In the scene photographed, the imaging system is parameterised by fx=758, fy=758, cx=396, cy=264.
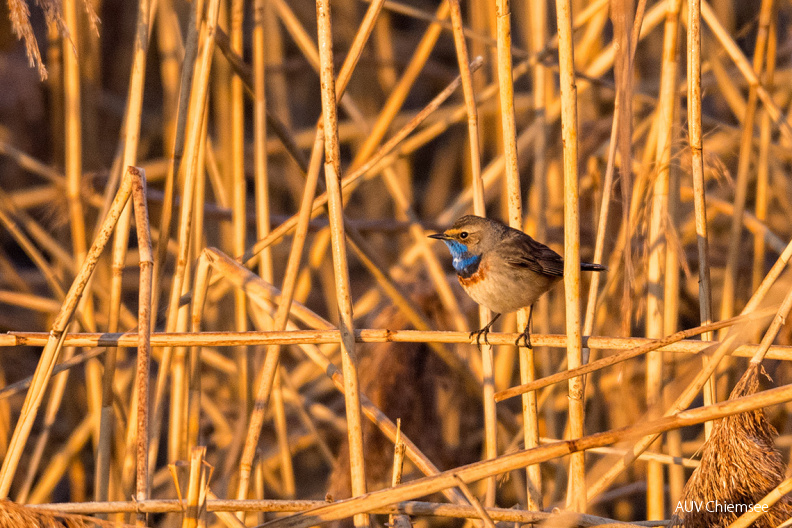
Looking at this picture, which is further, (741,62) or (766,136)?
(766,136)

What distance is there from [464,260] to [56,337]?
191 cm

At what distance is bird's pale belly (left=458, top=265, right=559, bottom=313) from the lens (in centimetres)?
336

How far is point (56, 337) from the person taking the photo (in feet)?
7.81

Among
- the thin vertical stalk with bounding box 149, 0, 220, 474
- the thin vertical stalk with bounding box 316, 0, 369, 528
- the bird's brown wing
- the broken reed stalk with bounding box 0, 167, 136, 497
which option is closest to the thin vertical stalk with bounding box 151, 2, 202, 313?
the thin vertical stalk with bounding box 149, 0, 220, 474

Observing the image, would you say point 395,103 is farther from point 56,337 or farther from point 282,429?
point 56,337

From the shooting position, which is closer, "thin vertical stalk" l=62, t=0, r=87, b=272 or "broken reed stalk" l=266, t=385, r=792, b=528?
"broken reed stalk" l=266, t=385, r=792, b=528

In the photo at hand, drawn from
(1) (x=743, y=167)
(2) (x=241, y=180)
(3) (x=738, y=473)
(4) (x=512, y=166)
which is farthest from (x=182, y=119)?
(1) (x=743, y=167)

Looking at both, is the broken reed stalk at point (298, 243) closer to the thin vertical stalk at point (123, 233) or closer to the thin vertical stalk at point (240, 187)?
the thin vertical stalk at point (123, 233)

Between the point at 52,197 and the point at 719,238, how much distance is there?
187 inches

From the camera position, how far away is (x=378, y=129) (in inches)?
142

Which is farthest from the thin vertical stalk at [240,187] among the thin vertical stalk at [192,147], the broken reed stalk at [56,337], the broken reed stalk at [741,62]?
the broken reed stalk at [741,62]

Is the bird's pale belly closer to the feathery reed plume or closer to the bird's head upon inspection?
the bird's head

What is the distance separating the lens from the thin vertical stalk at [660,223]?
2.85 metres

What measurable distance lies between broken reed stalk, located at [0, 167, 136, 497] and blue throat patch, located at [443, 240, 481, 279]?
171cm
